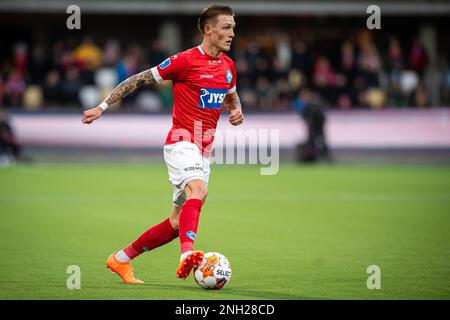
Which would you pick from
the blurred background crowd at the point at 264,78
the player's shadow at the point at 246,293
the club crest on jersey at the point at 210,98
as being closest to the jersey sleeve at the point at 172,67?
the club crest on jersey at the point at 210,98

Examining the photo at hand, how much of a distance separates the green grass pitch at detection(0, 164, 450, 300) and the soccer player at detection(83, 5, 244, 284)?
Answer: 1.52ft

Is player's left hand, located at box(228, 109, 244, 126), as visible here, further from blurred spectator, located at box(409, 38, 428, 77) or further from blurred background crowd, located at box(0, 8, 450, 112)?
blurred spectator, located at box(409, 38, 428, 77)

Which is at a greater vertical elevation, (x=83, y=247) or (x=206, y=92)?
(x=206, y=92)

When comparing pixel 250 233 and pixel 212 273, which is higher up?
pixel 250 233

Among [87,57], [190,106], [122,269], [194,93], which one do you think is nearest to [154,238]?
[122,269]

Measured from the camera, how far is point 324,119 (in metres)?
25.1

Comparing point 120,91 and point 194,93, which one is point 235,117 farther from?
point 120,91

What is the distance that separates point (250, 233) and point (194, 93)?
4273 mm

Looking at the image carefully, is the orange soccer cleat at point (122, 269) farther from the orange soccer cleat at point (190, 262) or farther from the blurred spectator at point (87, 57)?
the blurred spectator at point (87, 57)

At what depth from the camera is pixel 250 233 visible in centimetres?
1229

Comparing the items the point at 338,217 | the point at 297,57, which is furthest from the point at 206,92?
the point at 297,57
